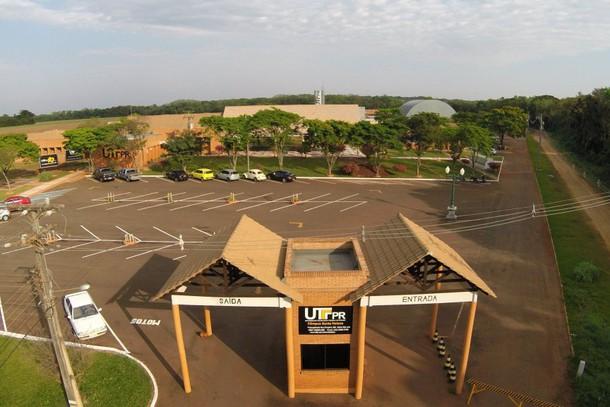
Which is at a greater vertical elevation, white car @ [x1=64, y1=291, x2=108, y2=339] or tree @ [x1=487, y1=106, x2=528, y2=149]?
tree @ [x1=487, y1=106, x2=528, y2=149]

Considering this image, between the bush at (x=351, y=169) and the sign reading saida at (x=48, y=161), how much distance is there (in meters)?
37.8

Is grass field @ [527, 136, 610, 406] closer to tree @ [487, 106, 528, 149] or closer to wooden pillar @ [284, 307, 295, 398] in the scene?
wooden pillar @ [284, 307, 295, 398]

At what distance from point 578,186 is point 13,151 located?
62.3 meters

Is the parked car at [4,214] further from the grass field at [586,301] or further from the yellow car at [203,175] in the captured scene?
the grass field at [586,301]

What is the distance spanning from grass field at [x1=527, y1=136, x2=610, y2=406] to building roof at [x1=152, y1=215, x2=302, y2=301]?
33.2 feet

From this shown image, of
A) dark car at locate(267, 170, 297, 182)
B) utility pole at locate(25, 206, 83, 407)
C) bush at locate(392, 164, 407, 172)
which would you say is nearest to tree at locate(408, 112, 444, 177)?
bush at locate(392, 164, 407, 172)

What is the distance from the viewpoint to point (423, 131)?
2096 inches

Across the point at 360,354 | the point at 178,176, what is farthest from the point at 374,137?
the point at 360,354

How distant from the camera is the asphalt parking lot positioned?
14930mm

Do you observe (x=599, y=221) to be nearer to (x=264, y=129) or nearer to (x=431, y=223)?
(x=431, y=223)

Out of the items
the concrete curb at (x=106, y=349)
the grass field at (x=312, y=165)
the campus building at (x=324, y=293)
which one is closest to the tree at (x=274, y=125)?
the grass field at (x=312, y=165)

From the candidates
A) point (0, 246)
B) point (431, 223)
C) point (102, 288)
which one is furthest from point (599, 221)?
point (0, 246)

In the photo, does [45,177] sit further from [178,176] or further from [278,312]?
[278,312]

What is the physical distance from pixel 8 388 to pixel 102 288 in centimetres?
771
